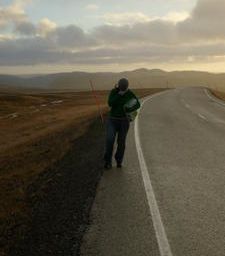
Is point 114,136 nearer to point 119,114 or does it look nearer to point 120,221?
point 119,114

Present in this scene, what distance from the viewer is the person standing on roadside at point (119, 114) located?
36.6 ft

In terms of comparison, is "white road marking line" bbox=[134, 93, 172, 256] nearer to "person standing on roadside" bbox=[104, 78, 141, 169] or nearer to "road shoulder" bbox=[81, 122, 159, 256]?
"road shoulder" bbox=[81, 122, 159, 256]

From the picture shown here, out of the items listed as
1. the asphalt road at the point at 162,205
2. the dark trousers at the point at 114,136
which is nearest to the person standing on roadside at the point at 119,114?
the dark trousers at the point at 114,136

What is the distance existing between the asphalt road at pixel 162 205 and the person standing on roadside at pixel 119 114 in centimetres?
41

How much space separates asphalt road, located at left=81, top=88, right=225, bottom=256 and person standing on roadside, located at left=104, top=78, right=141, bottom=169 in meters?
0.41

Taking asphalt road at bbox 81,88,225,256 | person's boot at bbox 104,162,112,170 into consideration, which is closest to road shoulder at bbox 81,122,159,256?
asphalt road at bbox 81,88,225,256

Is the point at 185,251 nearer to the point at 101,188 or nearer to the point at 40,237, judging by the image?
the point at 40,237

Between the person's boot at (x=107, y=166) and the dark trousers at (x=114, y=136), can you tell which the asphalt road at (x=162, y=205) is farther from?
the dark trousers at (x=114, y=136)

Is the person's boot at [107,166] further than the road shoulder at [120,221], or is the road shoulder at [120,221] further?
the person's boot at [107,166]

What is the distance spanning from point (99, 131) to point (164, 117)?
6.75 metres

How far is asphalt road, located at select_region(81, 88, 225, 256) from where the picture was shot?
6.40m

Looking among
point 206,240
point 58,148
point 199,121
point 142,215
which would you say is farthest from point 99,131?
point 206,240

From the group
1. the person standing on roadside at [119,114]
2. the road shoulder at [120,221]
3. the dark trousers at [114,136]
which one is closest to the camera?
the road shoulder at [120,221]

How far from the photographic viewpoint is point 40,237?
271 inches
